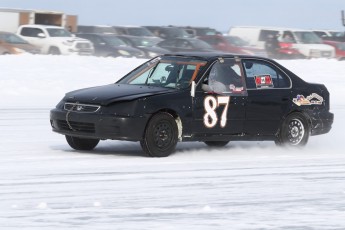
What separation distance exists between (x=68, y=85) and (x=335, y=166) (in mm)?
13330

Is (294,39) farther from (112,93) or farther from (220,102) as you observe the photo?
(112,93)

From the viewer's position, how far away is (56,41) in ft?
142

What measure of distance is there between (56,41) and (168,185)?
3359 centimetres

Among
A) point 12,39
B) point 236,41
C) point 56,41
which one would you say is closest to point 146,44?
point 236,41

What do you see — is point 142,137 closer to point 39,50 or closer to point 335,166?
point 335,166

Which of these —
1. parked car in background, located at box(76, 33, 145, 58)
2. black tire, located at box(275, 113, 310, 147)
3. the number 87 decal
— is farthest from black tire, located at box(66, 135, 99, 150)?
parked car in background, located at box(76, 33, 145, 58)

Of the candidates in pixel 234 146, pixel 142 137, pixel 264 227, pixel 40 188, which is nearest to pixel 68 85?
pixel 234 146

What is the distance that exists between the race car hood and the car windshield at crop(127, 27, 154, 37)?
3872cm

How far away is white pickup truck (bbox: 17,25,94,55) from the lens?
43.1 meters

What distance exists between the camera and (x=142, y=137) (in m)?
12.3

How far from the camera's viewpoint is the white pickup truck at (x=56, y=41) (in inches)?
1697

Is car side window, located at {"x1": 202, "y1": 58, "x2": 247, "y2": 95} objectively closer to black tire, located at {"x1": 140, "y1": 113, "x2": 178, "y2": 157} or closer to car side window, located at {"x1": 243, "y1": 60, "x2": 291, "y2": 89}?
car side window, located at {"x1": 243, "y1": 60, "x2": 291, "y2": 89}

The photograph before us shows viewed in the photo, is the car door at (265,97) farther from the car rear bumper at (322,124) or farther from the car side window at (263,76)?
the car rear bumper at (322,124)

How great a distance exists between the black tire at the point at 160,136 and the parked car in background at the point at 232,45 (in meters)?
34.0
